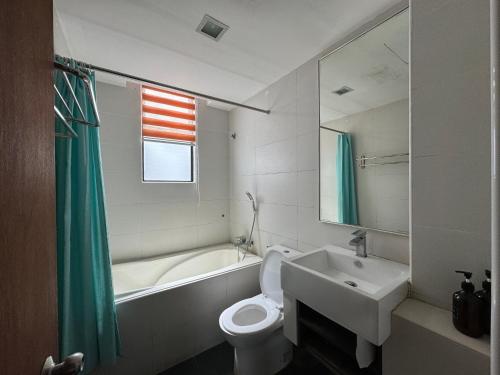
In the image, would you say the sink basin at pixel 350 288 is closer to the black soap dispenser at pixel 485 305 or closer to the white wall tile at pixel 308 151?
the black soap dispenser at pixel 485 305

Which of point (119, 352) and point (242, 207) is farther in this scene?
point (242, 207)

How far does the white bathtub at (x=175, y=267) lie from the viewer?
188cm

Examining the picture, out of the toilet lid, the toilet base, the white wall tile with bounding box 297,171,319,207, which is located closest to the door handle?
the toilet base

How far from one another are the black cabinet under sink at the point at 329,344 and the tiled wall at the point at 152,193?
1.61 meters

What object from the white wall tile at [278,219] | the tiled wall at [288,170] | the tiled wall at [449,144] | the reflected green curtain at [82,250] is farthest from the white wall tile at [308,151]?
the reflected green curtain at [82,250]

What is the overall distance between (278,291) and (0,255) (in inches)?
63.7

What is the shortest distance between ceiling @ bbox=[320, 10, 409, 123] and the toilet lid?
1081 millimetres

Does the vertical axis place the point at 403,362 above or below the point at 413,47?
below

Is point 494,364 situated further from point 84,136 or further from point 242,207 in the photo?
point 242,207

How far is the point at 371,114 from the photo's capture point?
4.32 ft

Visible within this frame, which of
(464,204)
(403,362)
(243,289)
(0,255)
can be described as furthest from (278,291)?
(0,255)

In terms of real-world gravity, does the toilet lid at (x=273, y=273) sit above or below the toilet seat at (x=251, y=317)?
above

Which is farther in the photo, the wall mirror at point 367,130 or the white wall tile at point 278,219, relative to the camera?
the white wall tile at point 278,219

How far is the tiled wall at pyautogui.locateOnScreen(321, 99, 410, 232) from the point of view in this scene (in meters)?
1.16
